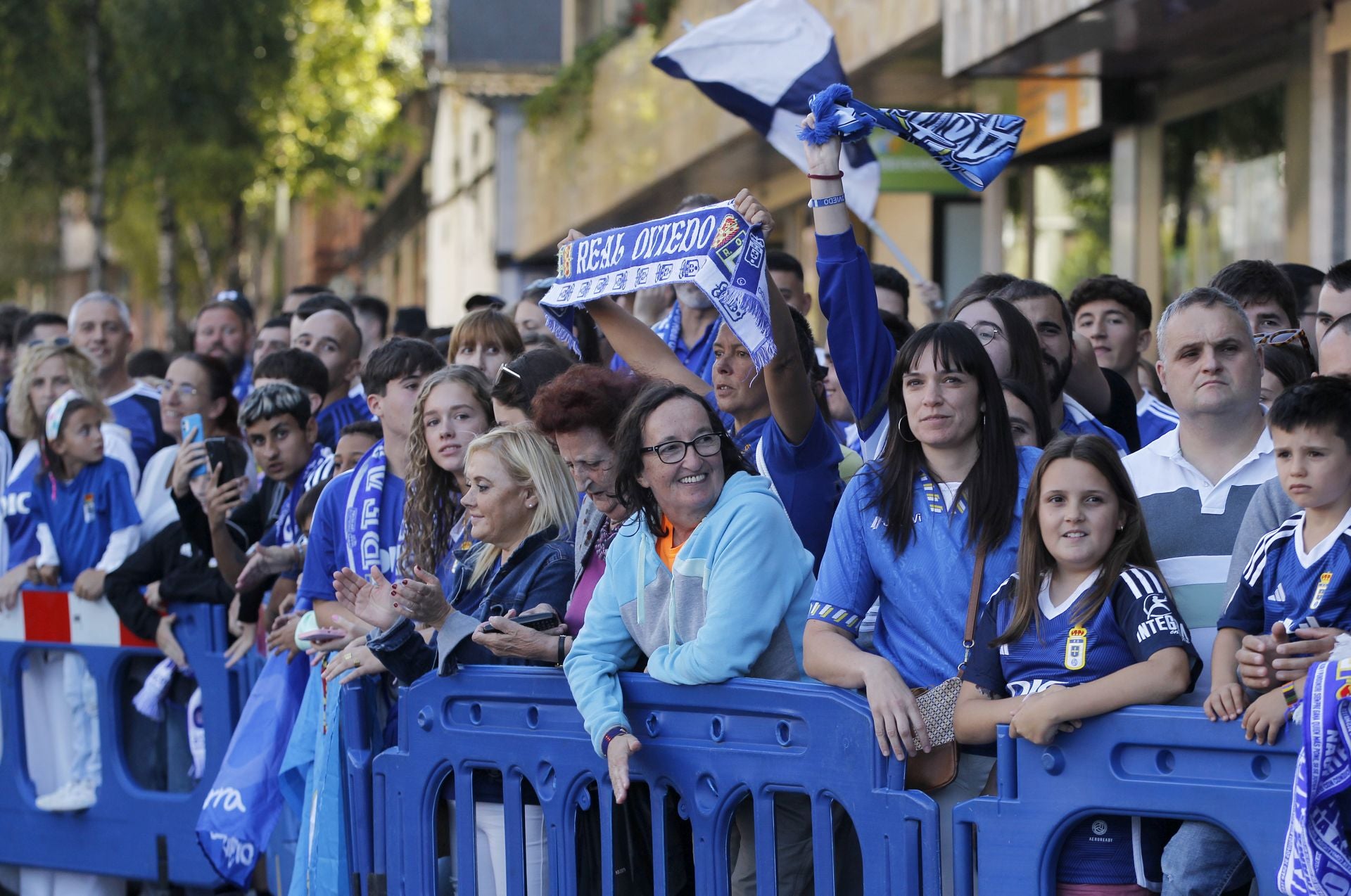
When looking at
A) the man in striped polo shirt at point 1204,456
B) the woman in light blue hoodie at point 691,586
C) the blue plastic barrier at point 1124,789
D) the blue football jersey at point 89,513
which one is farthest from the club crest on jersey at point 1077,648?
the blue football jersey at point 89,513

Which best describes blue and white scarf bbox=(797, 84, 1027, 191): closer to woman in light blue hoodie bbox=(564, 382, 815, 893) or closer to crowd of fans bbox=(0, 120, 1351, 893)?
crowd of fans bbox=(0, 120, 1351, 893)

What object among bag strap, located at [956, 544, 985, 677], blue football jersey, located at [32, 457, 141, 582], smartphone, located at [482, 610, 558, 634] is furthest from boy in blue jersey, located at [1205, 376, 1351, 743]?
blue football jersey, located at [32, 457, 141, 582]

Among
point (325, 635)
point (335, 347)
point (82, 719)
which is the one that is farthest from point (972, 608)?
point (335, 347)

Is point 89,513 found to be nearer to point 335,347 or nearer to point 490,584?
point 335,347

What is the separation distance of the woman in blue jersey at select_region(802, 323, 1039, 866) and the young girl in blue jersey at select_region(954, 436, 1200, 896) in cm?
16

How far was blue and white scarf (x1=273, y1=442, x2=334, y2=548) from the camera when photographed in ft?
21.9

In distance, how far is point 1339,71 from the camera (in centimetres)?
994

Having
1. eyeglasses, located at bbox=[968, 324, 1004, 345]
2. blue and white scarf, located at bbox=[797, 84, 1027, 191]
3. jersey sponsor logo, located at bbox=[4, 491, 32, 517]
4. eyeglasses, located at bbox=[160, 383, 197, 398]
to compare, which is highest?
blue and white scarf, located at bbox=[797, 84, 1027, 191]

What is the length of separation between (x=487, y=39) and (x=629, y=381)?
1007 inches

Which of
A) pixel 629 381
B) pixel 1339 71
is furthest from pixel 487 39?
pixel 629 381

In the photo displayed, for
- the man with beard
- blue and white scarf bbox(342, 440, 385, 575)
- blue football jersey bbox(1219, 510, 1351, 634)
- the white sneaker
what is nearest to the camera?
blue football jersey bbox(1219, 510, 1351, 634)

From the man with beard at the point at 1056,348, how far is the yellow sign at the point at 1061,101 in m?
6.90

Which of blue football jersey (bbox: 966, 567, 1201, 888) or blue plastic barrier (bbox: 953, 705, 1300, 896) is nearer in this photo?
blue plastic barrier (bbox: 953, 705, 1300, 896)

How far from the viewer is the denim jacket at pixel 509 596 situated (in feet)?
16.2
